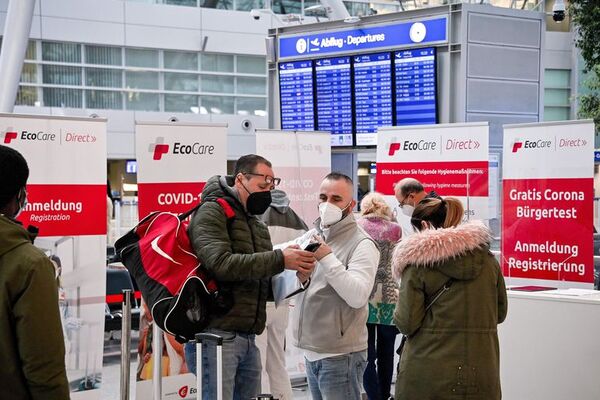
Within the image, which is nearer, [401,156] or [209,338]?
[209,338]

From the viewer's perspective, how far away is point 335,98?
8.68 metres

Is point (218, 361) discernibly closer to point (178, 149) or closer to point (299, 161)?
point (178, 149)

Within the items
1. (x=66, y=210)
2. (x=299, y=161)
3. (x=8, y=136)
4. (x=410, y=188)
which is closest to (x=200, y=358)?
(x=66, y=210)

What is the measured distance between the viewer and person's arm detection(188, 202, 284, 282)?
3.23m

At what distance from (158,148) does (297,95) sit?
372 cm

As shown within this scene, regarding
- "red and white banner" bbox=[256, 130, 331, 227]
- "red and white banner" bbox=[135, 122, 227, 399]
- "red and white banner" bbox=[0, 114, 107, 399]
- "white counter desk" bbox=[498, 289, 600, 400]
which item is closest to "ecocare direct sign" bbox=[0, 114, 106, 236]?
"red and white banner" bbox=[0, 114, 107, 399]

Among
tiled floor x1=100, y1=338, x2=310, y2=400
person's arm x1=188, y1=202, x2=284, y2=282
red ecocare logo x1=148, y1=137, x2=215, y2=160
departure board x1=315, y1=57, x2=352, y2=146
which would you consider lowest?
tiled floor x1=100, y1=338, x2=310, y2=400

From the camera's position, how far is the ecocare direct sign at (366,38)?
791cm

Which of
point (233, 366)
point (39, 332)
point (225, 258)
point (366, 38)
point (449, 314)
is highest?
point (366, 38)

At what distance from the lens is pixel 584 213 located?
5.78 m

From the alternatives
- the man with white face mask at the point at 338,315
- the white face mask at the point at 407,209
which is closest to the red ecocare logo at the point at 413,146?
the white face mask at the point at 407,209

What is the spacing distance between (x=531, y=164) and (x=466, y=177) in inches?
23.5

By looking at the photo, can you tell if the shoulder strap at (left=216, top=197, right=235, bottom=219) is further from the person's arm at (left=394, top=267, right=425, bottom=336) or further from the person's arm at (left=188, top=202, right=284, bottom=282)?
the person's arm at (left=394, top=267, right=425, bottom=336)

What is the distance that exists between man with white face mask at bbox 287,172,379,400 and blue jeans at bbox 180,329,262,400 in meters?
0.32
